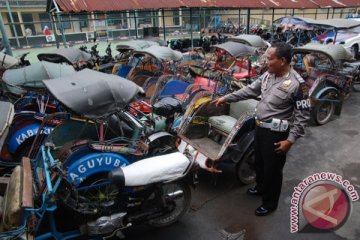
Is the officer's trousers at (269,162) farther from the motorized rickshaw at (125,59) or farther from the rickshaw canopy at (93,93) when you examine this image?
the motorized rickshaw at (125,59)

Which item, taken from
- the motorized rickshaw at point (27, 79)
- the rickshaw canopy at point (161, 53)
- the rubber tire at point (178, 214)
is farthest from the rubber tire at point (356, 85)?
the motorized rickshaw at point (27, 79)

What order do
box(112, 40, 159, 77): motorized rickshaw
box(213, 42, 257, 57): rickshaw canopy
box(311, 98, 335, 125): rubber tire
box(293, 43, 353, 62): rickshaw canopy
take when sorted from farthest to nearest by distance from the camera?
box(112, 40, 159, 77): motorized rickshaw < box(213, 42, 257, 57): rickshaw canopy < box(311, 98, 335, 125): rubber tire < box(293, 43, 353, 62): rickshaw canopy

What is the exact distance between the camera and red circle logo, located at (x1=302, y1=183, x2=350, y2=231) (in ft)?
8.85

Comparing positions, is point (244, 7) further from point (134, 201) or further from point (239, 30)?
point (134, 201)

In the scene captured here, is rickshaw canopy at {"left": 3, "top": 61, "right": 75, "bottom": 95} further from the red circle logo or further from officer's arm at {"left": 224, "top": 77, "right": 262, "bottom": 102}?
the red circle logo

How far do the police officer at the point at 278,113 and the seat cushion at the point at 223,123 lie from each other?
31.1 inches

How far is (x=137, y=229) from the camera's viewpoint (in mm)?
3340

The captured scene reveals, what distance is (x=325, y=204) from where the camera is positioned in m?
2.72

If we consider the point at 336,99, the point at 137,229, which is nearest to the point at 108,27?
the point at 336,99

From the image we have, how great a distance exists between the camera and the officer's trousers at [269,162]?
3119 mm

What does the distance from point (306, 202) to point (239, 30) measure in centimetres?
1620

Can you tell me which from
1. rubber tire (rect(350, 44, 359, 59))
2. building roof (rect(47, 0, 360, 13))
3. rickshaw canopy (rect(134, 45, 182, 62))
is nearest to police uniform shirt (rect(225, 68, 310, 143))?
rickshaw canopy (rect(134, 45, 182, 62))

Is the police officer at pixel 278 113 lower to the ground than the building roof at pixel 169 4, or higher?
lower

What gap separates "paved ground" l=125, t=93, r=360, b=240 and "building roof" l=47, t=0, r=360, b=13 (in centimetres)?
850
